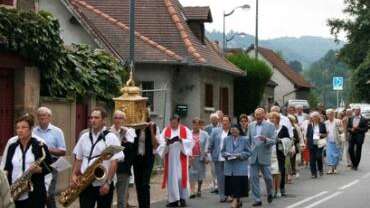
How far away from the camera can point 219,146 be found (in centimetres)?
1845

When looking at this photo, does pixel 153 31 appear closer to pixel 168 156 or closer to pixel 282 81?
pixel 168 156

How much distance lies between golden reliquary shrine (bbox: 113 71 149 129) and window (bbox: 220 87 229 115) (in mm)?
23119

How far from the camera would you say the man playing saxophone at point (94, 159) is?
10.8 m

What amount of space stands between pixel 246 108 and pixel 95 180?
1287 inches

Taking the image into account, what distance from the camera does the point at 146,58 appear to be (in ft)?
108

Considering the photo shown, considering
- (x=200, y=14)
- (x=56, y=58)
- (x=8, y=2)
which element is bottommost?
(x=56, y=58)

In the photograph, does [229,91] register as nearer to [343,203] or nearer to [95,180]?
[343,203]

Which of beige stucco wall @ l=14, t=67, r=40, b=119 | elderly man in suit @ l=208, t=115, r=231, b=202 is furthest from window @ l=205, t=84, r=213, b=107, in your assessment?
beige stucco wall @ l=14, t=67, r=40, b=119

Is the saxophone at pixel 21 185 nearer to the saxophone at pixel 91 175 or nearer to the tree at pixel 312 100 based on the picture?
the saxophone at pixel 91 175

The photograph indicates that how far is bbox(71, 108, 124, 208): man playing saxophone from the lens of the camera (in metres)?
10.8

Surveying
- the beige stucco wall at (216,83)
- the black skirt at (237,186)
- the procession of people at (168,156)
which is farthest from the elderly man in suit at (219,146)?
the beige stucco wall at (216,83)

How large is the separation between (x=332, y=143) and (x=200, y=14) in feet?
43.0

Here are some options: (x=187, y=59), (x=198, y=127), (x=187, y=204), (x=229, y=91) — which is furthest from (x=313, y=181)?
(x=229, y=91)

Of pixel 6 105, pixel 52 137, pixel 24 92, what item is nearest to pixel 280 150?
pixel 24 92
